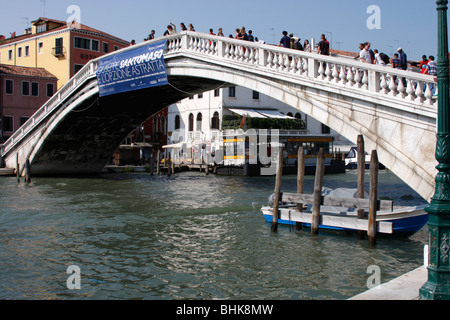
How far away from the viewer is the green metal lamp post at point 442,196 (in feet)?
12.4

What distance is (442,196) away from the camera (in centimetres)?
379

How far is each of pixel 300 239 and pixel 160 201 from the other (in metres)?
6.42

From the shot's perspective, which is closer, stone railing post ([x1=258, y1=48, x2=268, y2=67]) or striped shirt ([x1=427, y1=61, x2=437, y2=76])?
striped shirt ([x1=427, y1=61, x2=437, y2=76])

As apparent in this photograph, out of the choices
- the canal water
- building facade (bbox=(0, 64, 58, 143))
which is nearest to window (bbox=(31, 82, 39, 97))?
building facade (bbox=(0, 64, 58, 143))

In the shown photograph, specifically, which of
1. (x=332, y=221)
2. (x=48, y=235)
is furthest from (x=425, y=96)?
(x=48, y=235)

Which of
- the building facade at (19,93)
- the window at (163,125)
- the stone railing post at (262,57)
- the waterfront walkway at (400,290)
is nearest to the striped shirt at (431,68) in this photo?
the stone railing post at (262,57)

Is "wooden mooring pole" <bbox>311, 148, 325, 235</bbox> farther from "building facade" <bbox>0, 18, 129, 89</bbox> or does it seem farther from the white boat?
"building facade" <bbox>0, 18, 129, 89</bbox>

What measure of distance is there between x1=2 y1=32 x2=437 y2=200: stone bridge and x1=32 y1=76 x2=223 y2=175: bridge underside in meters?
0.04

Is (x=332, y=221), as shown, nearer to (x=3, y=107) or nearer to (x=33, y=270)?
(x=33, y=270)

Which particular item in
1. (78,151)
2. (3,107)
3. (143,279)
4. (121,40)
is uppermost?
(121,40)

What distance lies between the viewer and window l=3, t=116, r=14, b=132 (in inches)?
1120

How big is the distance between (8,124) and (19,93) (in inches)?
73.0

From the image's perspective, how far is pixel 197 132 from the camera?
29828 millimetres
